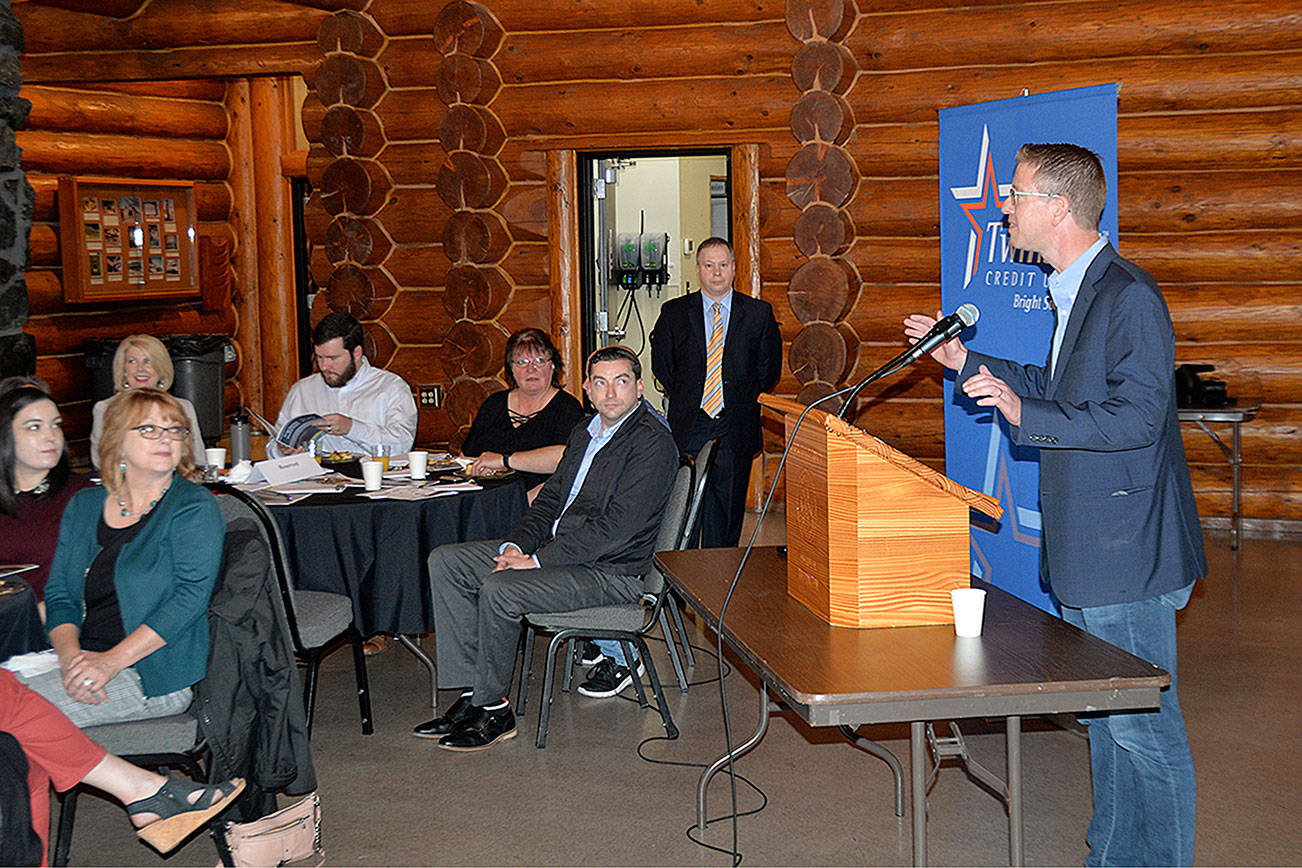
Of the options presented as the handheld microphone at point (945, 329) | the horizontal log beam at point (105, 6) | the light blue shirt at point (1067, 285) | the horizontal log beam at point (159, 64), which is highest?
the horizontal log beam at point (105, 6)

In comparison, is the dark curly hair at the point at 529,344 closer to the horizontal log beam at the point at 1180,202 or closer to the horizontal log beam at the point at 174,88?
the horizontal log beam at the point at 1180,202

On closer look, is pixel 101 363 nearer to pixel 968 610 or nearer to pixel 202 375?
pixel 202 375

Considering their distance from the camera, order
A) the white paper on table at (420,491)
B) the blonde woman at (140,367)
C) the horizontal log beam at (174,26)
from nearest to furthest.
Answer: the white paper on table at (420,491) → the blonde woman at (140,367) → the horizontal log beam at (174,26)

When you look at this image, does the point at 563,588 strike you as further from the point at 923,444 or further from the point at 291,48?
the point at 291,48

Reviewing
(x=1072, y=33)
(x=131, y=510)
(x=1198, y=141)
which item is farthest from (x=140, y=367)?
(x=1198, y=141)

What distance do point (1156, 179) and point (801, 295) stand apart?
2.23 metres

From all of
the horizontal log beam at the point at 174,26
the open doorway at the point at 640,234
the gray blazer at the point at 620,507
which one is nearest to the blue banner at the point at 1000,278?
the gray blazer at the point at 620,507

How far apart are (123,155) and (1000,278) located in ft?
25.0

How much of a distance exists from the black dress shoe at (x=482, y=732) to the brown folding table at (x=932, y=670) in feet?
5.01

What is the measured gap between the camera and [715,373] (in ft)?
20.4

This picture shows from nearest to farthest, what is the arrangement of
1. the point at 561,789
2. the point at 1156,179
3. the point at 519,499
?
the point at 561,789, the point at 519,499, the point at 1156,179

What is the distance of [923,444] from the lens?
26.1ft

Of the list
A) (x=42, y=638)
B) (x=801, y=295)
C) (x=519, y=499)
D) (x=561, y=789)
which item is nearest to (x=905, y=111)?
(x=801, y=295)

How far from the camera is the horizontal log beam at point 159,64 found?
884 cm
